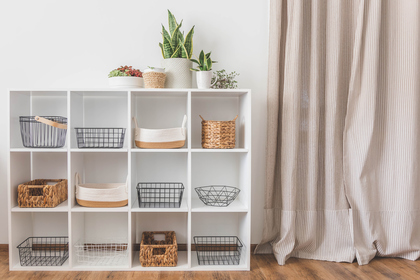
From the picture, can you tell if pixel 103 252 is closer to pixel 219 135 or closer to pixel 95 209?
pixel 95 209

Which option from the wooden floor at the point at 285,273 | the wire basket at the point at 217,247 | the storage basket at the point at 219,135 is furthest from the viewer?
the wire basket at the point at 217,247

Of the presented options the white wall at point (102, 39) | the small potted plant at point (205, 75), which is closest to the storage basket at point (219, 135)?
the small potted plant at point (205, 75)

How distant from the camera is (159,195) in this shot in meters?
2.28

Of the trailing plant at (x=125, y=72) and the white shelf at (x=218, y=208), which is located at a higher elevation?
the trailing plant at (x=125, y=72)

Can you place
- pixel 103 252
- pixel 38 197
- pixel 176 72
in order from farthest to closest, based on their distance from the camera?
pixel 103 252, pixel 176 72, pixel 38 197

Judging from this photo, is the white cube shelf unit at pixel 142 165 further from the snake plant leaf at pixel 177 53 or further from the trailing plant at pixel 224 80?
the snake plant leaf at pixel 177 53

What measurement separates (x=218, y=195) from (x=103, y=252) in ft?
2.84

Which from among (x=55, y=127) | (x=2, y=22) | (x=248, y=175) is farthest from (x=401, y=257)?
(x=2, y=22)

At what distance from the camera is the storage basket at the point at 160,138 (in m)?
2.09

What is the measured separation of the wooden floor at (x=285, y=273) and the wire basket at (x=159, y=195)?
407 mm

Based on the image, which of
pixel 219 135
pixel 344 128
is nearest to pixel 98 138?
pixel 219 135

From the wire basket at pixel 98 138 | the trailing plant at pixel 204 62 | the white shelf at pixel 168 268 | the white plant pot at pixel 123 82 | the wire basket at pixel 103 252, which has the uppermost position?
the trailing plant at pixel 204 62

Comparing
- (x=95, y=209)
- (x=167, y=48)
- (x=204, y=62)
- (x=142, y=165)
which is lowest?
(x=95, y=209)

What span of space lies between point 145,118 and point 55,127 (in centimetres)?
57
